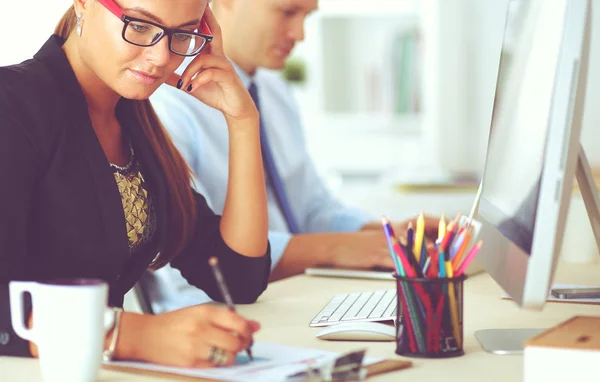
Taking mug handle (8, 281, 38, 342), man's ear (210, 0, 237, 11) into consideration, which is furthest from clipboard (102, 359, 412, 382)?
man's ear (210, 0, 237, 11)

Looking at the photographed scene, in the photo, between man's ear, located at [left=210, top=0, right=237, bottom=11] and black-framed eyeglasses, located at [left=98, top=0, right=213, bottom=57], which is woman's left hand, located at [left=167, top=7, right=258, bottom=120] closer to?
black-framed eyeglasses, located at [left=98, top=0, right=213, bottom=57]

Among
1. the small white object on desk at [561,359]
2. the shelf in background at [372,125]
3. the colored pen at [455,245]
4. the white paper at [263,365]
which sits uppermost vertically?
the colored pen at [455,245]

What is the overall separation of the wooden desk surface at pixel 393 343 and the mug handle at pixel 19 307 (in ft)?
0.20

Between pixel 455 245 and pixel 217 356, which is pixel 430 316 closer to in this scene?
pixel 455 245

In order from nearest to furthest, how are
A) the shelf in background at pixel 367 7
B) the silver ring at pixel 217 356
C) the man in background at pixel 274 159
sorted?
the silver ring at pixel 217 356 → the man in background at pixel 274 159 → the shelf in background at pixel 367 7

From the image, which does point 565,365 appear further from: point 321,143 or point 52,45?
point 321,143

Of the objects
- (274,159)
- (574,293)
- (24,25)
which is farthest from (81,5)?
(24,25)

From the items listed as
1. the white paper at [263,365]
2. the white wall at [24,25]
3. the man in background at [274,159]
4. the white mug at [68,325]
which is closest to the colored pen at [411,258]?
the white paper at [263,365]

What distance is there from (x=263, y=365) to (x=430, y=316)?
0.66ft

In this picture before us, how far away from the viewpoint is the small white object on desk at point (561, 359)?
2.77 feet

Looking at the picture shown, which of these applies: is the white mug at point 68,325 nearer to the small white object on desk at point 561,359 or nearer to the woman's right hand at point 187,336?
the woman's right hand at point 187,336

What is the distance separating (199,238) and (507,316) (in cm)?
53

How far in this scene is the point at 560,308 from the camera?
52.7 inches

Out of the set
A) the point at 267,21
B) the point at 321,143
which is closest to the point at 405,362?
the point at 267,21
